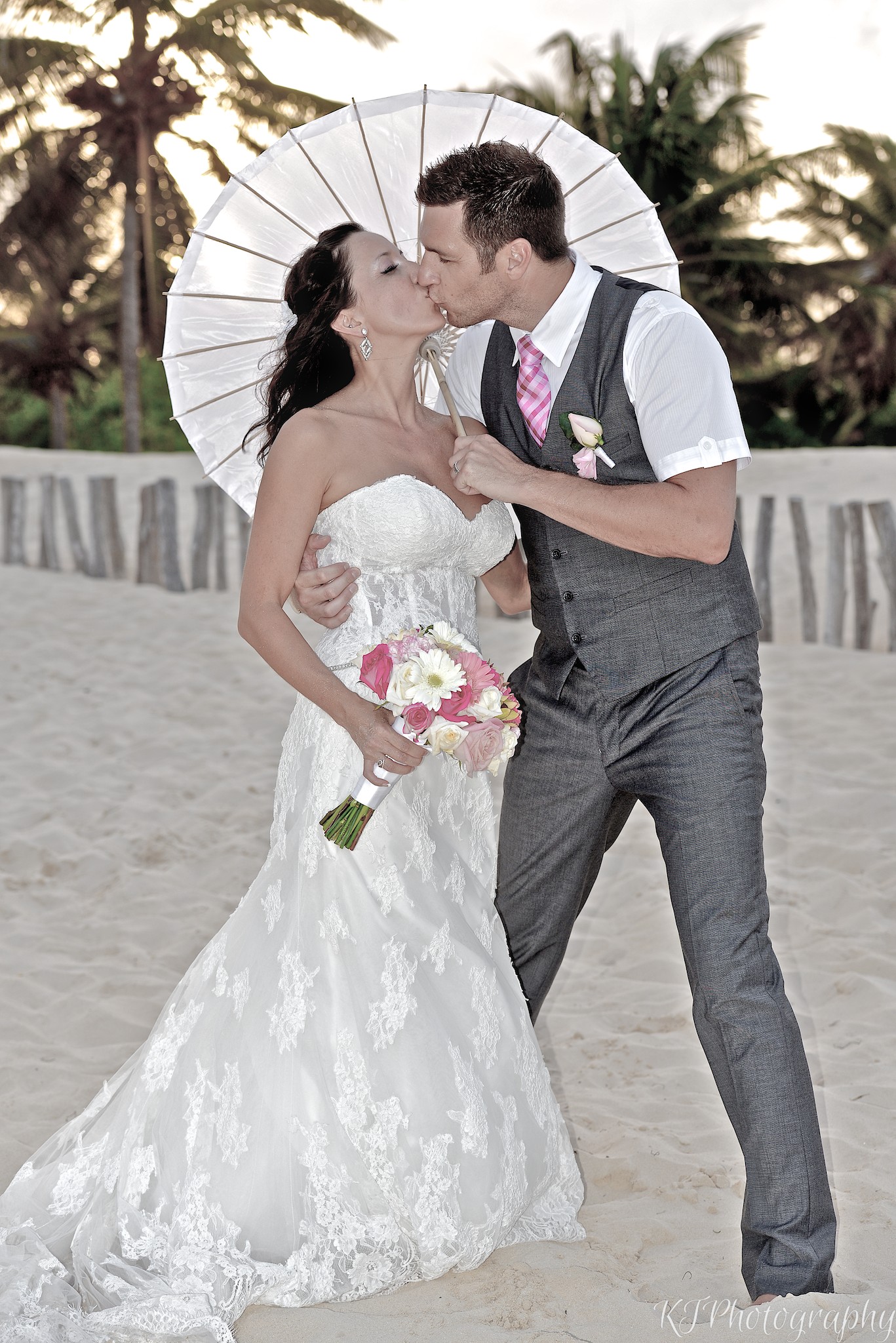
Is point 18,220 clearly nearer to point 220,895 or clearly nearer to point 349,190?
point 220,895

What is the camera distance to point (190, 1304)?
2.50 metres

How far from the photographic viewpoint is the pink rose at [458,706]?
8.29ft

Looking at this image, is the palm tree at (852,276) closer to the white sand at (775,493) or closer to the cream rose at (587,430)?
the white sand at (775,493)

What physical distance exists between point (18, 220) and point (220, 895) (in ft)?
70.6

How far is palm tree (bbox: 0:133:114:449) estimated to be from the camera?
23.0 metres

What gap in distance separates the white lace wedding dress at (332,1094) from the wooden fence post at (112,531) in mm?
9828

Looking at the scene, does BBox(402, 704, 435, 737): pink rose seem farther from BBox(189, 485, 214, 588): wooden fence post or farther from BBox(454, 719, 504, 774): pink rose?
BBox(189, 485, 214, 588): wooden fence post

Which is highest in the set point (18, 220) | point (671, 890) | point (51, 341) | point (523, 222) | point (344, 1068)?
point (18, 220)

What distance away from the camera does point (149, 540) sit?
11.8 meters

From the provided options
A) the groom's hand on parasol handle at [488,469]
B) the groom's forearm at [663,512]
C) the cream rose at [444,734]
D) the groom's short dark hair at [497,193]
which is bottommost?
the cream rose at [444,734]

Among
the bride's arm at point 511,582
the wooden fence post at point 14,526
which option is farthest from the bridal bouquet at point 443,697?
the wooden fence post at point 14,526

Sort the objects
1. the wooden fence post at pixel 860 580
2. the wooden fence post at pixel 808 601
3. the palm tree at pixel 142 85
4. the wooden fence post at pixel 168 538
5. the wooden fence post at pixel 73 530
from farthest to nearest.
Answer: the palm tree at pixel 142 85 → the wooden fence post at pixel 73 530 → the wooden fence post at pixel 168 538 → the wooden fence post at pixel 808 601 → the wooden fence post at pixel 860 580

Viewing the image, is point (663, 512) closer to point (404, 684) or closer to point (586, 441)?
point (586, 441)

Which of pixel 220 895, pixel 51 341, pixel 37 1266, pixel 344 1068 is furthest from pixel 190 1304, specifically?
pixel 51 341
